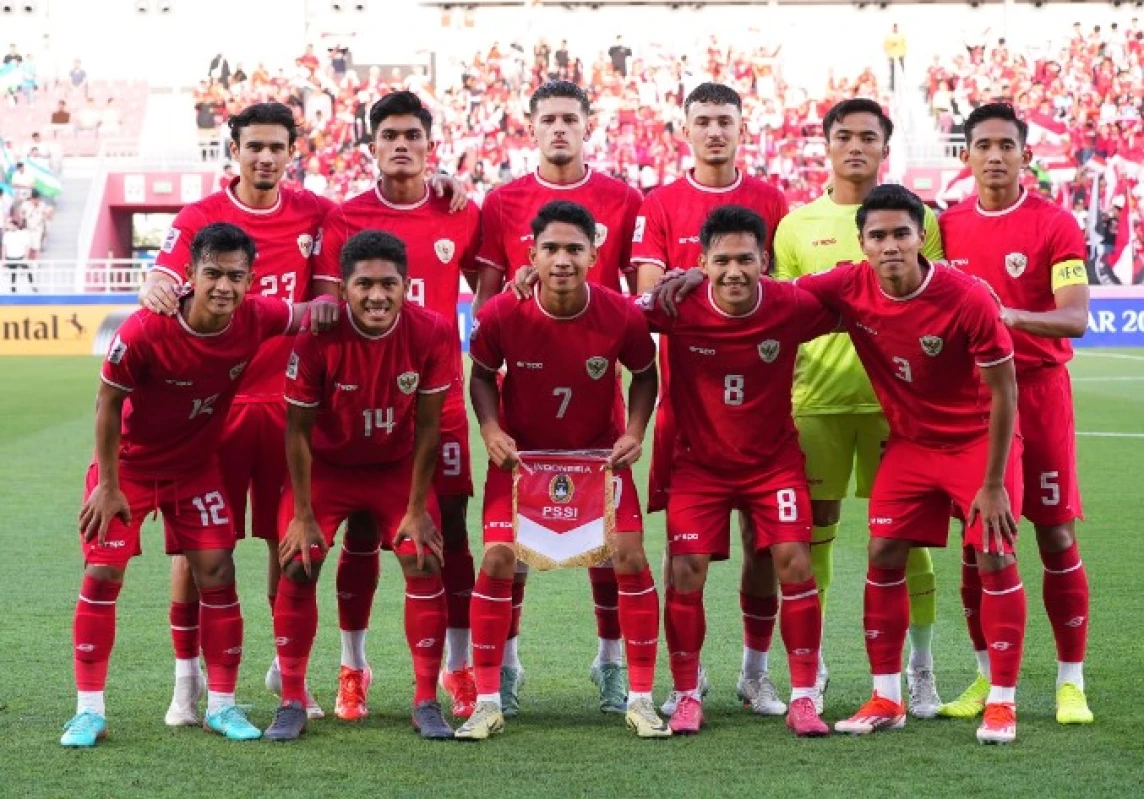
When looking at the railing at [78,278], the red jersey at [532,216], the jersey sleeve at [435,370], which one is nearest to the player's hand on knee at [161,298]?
the jersey sleeve at [435,370]

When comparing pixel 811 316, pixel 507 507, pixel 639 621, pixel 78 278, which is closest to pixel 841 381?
pixel 811 316

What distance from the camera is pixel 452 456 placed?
5.93 meters

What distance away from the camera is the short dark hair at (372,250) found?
539 centimetres

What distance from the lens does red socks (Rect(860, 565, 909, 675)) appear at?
547 centimetres

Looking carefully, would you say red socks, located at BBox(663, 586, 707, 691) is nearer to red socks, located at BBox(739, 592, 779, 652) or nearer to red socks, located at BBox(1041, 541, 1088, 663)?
red socks, located at BBox(739, 592, 779, 652)

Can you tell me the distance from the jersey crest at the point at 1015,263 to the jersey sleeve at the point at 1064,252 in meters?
0.09

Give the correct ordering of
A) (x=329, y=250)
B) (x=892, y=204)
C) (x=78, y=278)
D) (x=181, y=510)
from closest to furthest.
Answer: (x=892, y=204)
(x=181, y=510)
(x=329, y=250)
(x=78, y=278)

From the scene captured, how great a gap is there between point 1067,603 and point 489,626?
1.96 meters

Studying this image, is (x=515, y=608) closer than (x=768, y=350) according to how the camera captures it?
No

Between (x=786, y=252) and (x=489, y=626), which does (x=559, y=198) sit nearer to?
(x=786, y=252)

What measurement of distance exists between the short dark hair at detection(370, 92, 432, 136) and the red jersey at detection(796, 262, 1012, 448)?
1.55m

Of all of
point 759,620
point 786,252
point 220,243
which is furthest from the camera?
point 786,252

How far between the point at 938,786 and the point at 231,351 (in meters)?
2.57

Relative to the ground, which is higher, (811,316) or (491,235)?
(491,235)
